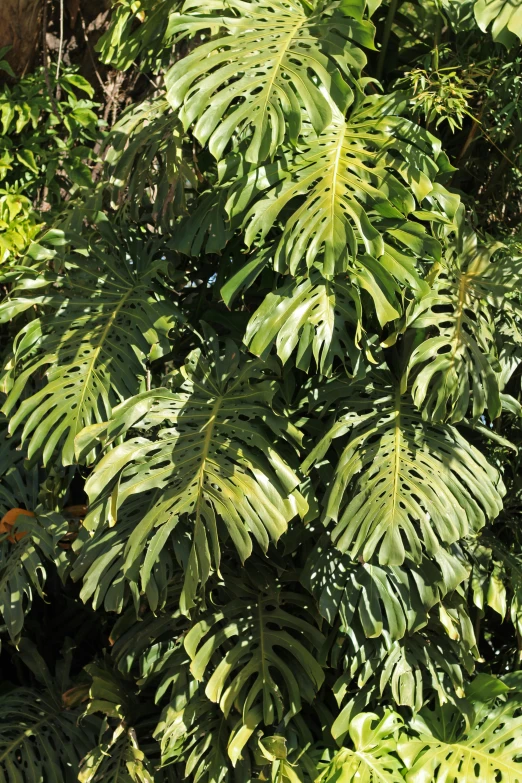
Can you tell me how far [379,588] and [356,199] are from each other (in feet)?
2.70

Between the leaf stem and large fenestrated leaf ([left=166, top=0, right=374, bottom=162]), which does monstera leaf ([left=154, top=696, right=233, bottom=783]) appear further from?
the leaf stem

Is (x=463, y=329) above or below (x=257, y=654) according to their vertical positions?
above

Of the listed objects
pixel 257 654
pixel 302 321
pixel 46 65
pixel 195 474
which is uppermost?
pixel 46 65

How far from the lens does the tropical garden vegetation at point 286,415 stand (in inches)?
68.6

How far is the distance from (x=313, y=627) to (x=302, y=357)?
0.67 metres

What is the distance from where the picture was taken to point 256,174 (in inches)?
70.4

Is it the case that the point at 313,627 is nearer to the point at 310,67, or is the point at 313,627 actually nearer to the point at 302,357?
the point at 302,357

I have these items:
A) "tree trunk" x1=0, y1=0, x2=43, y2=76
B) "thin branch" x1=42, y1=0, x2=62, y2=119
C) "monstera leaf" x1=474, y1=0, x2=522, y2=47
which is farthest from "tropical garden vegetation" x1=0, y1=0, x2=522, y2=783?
"tree trunk" x1=0, y1=0, x2=43, y2=76

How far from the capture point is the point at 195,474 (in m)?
1.78

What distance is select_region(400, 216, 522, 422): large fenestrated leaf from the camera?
5.79ft

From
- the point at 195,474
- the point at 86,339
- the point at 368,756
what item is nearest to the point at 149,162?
the point at 86,339

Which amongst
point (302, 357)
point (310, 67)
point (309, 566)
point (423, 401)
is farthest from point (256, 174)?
point (309, 566)

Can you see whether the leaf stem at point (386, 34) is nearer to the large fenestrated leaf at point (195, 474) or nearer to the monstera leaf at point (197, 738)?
the large fenestrated leaf at point (195, 474)

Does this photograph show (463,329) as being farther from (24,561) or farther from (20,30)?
(20,30)
